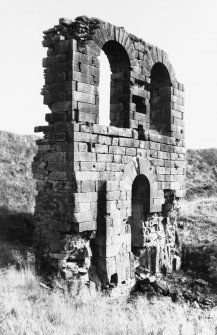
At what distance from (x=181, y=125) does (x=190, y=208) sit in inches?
218

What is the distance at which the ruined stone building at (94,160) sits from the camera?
25.5ft

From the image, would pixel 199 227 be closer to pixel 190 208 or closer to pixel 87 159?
pixel 190 208

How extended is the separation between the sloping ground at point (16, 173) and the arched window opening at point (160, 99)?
15.5 ft

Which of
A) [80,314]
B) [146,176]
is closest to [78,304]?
[80,314]

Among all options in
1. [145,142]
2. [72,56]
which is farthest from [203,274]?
[72,56]

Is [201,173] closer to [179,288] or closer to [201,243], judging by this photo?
[201,243]

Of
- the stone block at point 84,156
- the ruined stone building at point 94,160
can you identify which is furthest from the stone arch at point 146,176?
the stone block at point 84,156

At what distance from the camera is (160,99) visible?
11.2m

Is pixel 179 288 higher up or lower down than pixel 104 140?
lower down

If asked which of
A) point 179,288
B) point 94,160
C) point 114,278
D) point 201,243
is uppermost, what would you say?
point 94,160

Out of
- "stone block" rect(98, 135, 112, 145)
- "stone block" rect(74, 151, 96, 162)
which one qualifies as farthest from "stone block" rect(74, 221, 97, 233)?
"stone block" rect(98, 135, 112, 145)

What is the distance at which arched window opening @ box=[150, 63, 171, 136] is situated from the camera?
431 inches

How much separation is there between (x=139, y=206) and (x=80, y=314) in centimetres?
417

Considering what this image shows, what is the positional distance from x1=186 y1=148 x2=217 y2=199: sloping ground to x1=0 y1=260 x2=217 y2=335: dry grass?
15.2m
